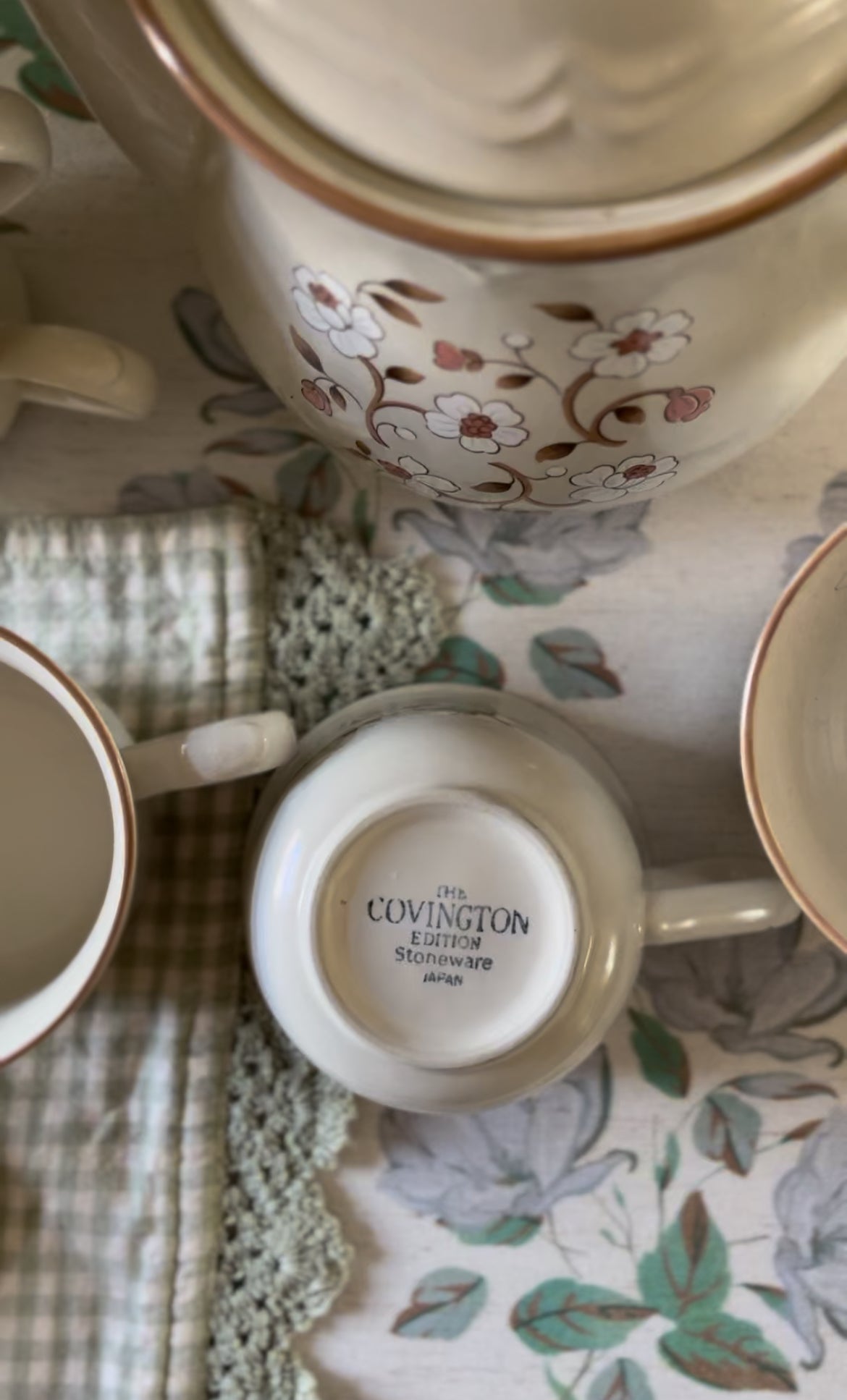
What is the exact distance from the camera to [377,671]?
64 cm

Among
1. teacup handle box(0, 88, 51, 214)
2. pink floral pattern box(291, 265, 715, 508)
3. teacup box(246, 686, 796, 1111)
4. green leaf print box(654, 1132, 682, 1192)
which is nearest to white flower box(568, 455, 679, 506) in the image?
pink floral pattern box(291, 265, 715, 508)

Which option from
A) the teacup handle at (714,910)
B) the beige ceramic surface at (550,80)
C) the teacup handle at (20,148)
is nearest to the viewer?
the beige ceramic surface at (550,80)

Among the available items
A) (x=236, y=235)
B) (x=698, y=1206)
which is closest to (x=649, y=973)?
(x=698, y=1206)

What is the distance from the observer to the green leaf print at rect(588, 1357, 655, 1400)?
63 cm

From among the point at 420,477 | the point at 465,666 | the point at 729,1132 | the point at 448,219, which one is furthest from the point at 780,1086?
the point at 448,219

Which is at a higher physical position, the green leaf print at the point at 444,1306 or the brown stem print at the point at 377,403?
the brown stem print at the point at 377,403

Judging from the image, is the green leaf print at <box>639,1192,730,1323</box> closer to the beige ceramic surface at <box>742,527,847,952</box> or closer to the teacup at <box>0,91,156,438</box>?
the beige ceramic surface at <box>742,527,847,952</box>

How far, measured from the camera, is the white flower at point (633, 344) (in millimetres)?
363

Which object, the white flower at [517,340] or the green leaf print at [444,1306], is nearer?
the white flower at [517,340]

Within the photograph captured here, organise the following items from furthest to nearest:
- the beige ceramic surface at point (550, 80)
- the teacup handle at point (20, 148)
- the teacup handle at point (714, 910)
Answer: the teacup handle at point (714, 910)
the teacup handle at point (20, 148)
the beige ceramic surface at point (550, 80)

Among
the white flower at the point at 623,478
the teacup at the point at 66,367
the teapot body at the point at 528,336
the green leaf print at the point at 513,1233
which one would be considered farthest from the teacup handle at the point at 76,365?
the green leaf print at the point at 513,1233

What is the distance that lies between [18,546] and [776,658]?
1.23ft

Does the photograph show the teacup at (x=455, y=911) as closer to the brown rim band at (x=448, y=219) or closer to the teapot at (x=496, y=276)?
the teapot at (x=496, y=276)

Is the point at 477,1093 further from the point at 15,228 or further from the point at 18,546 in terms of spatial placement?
the point at 15,228
